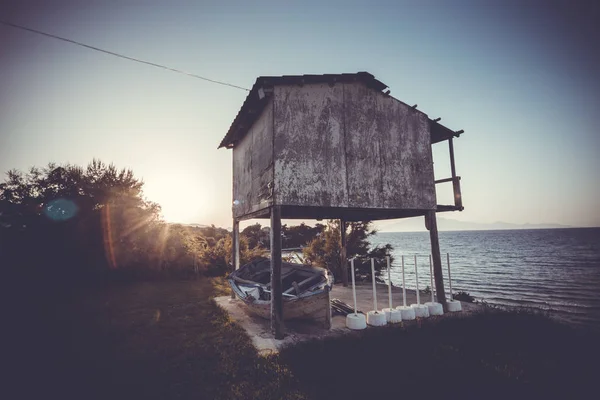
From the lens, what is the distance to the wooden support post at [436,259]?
352 inches

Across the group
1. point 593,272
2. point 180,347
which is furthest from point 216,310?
point 593,272

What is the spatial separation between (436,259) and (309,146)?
545 centimetres

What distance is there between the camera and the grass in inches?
182

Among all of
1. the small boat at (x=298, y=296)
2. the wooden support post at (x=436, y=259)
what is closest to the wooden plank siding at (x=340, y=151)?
the wooden support post at (x=436, y=259)

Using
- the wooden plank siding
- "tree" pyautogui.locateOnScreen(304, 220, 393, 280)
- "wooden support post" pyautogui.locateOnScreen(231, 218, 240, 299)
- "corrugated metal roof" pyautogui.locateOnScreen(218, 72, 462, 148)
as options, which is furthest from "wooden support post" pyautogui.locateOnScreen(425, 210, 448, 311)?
"tree" pyautogui.locateOnScreen(304, 220, 393, 280)

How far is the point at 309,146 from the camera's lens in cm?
781

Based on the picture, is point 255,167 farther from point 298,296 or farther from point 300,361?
point 300,361

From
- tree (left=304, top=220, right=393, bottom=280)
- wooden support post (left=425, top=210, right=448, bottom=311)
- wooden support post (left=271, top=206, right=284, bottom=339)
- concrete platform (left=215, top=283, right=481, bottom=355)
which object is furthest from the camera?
tree (left=304, top=220, right=393, bottom=280)

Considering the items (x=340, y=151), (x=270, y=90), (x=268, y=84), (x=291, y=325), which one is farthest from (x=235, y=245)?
(x=268, y=84)

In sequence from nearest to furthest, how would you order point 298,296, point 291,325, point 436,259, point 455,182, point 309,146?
point 298,296
point 309,146
point 291,325
point 436,259
point 455,182

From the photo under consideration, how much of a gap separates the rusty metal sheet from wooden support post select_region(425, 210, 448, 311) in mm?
3426

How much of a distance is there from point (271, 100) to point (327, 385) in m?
6.80

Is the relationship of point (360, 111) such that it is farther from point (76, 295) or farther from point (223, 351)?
point (76, 295)

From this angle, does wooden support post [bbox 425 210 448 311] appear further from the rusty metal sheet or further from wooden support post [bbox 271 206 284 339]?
wooden support post [bbox 271 206 284 339]
